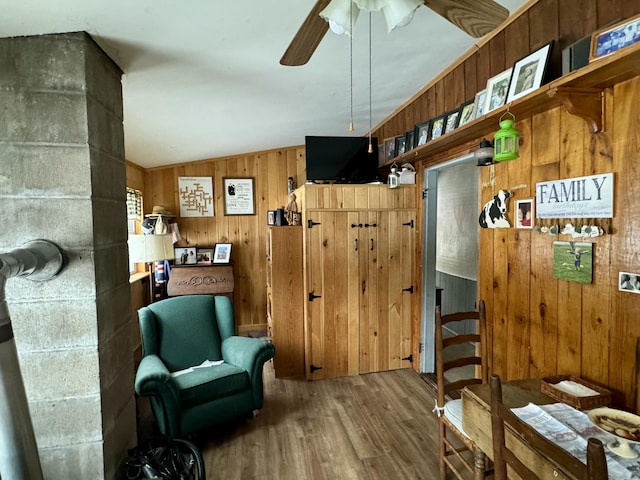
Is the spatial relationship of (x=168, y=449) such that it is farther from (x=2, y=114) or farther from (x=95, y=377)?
(x=2, y=114)

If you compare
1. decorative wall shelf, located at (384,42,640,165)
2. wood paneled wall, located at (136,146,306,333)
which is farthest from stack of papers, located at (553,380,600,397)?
wood paneled wall, located at (136,146,306,333)

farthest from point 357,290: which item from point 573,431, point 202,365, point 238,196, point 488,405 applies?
point 238,196

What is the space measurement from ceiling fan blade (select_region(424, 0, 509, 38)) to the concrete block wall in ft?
4.81

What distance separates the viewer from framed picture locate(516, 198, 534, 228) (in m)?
1.89

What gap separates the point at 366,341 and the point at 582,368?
191cm

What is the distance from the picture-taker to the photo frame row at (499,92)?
1683 millimetres

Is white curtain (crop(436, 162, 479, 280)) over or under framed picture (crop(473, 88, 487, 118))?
under

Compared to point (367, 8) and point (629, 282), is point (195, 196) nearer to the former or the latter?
point (367, 8)

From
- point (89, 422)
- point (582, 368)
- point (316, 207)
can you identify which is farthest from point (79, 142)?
point (582, 368)

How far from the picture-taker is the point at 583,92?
4.75 feet

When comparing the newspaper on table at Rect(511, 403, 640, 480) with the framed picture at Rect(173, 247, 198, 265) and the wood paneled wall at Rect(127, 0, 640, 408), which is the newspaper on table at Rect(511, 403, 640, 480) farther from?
the framed picture at Rect(173, 247, 198, 265)

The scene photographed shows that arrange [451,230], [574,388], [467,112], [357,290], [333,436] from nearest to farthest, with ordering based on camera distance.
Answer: [574,388] → [467,112] → [333,436] → [357,290] → [451,230]

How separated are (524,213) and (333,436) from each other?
1.93m

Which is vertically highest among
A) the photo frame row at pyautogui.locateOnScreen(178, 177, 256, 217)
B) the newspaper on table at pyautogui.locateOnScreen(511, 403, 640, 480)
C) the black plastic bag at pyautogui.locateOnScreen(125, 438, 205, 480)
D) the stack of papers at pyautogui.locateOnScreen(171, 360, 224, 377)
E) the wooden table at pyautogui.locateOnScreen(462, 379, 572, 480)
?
the photo frame row at pyautogui.locateOnScreen(178, 177, 256, 217)
